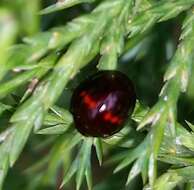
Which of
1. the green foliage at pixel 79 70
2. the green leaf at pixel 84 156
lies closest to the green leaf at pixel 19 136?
the green foliage at pixel 79 70

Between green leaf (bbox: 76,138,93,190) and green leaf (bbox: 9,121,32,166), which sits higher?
green leaf (bbox: 9,121,32,166)

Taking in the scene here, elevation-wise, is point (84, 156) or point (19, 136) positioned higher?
point (19, 136)

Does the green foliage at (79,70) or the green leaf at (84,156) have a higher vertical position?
the green foliage at (79,70)

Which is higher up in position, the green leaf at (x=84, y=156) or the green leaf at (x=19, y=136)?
the green leaf at (x=19, y=136)

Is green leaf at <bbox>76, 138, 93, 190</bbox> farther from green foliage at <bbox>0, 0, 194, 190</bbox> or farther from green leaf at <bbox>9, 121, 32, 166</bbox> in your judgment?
green leaf at <bbox>9, 121, 32, 166</bbox>

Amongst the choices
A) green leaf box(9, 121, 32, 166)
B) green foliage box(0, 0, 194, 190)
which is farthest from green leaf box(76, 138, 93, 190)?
green leaf box(9, 121, 32, 166)

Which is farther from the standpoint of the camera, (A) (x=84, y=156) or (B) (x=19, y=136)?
(A) (x=84, y=156)

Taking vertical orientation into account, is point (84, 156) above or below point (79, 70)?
below

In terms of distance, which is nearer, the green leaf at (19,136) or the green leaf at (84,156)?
the green leaf at (19,136)

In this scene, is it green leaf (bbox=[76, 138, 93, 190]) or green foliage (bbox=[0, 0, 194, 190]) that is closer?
green foliage (bbox=[0, 0, 194, 190])

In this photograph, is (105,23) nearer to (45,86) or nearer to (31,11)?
(45,86)

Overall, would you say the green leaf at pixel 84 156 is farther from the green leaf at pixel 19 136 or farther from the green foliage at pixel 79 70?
the green leaf at pixel 19 136

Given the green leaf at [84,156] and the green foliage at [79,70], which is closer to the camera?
the green foliage at [79,70]
